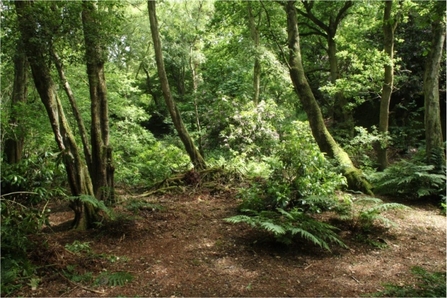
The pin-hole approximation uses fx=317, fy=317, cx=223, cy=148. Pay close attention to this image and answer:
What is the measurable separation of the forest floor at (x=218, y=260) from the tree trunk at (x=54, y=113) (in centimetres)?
39

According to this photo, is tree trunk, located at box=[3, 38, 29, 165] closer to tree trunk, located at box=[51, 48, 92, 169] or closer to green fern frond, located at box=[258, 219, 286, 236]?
tree trunk, located at box=[51, 48, 92, 169]

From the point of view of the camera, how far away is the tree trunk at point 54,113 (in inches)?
182

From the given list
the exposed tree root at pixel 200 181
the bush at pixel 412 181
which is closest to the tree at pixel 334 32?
the bush at pixel 412 181

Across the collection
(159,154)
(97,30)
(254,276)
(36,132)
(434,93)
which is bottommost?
(254,276)

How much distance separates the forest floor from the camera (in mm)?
3371

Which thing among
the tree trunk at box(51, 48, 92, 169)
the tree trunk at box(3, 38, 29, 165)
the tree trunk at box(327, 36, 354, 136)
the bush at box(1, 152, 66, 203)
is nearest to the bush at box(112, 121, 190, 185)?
the tree trunk at box(3, 38, 29, 165)

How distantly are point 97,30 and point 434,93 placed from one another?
7.54m

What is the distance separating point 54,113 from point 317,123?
17.8 ft

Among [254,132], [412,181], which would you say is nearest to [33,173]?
[412,181]

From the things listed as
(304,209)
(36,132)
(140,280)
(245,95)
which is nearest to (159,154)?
(36,132)

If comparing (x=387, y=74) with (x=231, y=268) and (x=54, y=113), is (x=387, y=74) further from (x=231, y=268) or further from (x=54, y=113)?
(x=54, y=113)

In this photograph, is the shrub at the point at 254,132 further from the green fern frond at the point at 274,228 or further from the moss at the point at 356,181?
the green fern frond at the point at 274,228

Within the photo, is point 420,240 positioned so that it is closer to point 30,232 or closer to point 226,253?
point 226,253

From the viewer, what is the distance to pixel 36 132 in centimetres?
786
